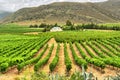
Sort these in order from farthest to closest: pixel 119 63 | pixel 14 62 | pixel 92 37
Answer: pixel 92 37, pixel 14 62, pixel 119 63

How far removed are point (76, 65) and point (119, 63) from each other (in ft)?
22.8

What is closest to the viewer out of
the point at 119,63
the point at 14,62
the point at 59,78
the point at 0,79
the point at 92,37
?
the point at 59,78

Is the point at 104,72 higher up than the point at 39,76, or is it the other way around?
the point at 39,76

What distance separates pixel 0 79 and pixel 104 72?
11.9m

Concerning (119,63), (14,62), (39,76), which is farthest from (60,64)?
(39,76)

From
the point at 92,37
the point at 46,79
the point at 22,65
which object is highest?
the point at 46,79

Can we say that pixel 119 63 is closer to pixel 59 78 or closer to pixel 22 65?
pixel 22 65

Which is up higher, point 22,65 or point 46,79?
point 46,79

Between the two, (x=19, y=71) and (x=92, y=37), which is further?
(x=92, y=37)

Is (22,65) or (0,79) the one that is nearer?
(0,79)

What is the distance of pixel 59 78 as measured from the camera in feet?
57.5

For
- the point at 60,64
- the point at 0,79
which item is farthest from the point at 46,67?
the point at 0,79

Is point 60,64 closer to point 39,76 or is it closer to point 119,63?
point 119,63

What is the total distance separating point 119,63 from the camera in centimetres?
3453
